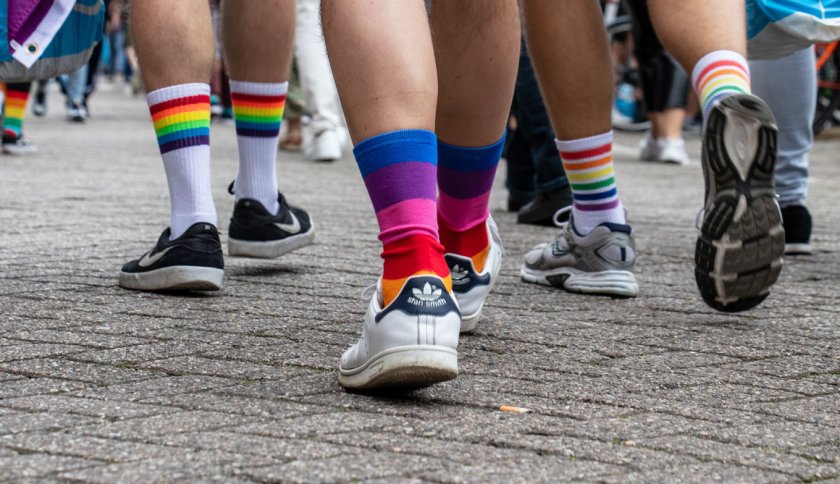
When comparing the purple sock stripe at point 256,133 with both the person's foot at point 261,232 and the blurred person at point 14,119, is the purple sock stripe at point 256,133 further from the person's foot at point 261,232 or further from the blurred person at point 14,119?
the blurred person at point 14,119

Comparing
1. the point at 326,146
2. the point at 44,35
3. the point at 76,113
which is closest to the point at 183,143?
the point at 44,35

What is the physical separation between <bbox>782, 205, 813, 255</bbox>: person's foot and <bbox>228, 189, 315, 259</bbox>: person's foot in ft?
4.80

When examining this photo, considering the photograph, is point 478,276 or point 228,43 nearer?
point 478,276

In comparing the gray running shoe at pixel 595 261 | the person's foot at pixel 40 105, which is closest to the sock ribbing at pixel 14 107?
the gray running shoe at pixel 595 261

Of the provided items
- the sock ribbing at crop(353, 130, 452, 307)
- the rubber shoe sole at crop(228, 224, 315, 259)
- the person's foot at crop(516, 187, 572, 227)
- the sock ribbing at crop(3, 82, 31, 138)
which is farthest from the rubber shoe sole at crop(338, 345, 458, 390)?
the sock ribbing at crop(3, 82, 31, 138)

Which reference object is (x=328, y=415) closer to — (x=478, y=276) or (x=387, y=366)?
(x=387, y=366)

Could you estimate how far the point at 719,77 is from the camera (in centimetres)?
237

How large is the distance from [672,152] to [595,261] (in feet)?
17.0

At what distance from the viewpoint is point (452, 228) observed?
2672mm

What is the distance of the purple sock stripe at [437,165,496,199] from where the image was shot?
2609 mm

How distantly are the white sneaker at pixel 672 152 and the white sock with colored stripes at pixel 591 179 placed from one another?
511 centimetres

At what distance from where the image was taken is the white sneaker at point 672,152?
828 cm

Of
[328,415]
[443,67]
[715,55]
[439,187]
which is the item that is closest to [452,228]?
[439,187]

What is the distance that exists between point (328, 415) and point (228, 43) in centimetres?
172
